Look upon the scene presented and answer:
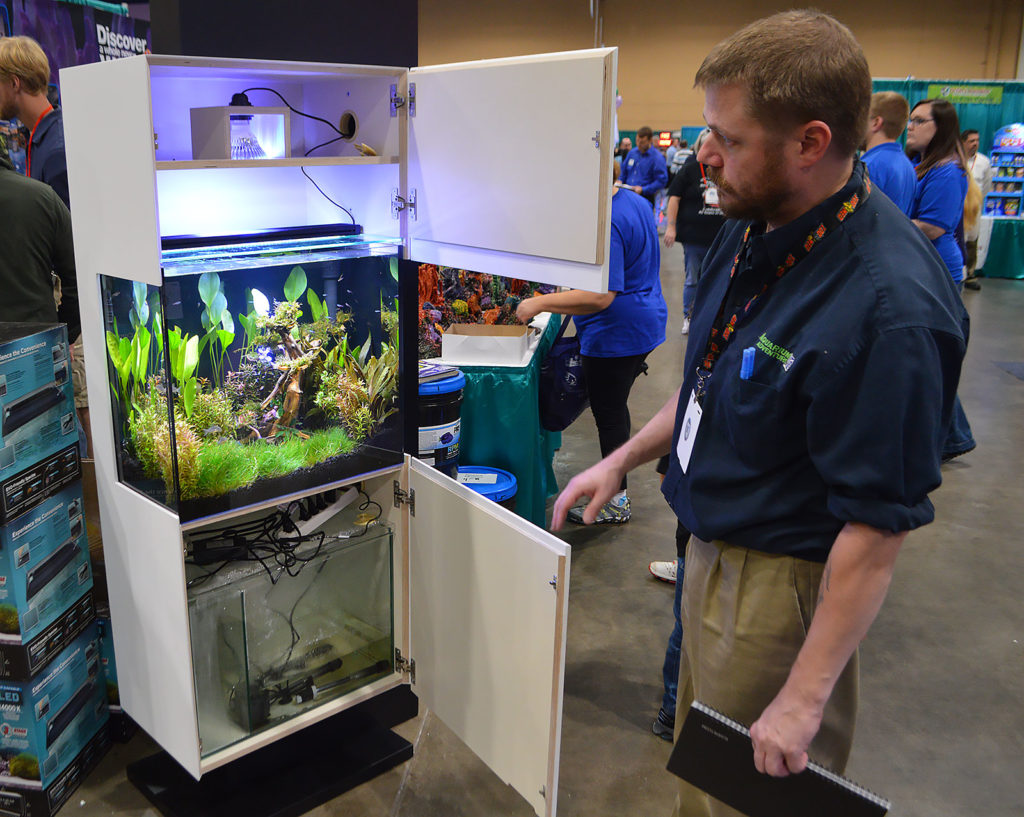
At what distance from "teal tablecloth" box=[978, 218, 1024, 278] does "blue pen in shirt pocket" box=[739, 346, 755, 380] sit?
11.7 metres

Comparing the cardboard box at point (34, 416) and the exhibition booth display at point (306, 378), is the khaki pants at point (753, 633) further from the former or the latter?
the cardboard box at point (34, 416)

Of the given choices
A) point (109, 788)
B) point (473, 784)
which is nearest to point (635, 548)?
point (473, 784)

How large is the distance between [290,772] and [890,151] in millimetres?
3698

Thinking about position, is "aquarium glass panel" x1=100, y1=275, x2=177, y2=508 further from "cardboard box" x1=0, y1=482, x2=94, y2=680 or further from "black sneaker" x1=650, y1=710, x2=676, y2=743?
"black sneaker" x1=650, y1=710, x2=676, y2=743

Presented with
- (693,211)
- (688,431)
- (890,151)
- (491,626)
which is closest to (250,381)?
(491,626)

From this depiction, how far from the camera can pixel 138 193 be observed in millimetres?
1669

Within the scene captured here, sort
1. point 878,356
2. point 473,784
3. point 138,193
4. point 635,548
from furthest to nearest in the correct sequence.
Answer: point 635,548
point 473,784
point 138,193
point 878,356

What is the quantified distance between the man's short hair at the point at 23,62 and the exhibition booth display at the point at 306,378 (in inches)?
57.5

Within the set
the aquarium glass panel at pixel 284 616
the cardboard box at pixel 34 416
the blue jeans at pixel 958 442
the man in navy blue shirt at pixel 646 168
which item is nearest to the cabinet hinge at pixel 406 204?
the aquarium glass panel at pixel 284 616

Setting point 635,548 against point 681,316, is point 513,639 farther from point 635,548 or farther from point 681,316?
point 681,316

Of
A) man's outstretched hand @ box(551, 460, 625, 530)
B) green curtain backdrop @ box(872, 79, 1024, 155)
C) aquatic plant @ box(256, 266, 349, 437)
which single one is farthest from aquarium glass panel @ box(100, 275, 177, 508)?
green curtain backdrop @ box(872, 79, 1024, 155)

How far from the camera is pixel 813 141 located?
1.24 m

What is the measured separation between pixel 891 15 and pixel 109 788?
16206mm

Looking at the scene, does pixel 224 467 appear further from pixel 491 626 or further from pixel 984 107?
pixel 984 107
